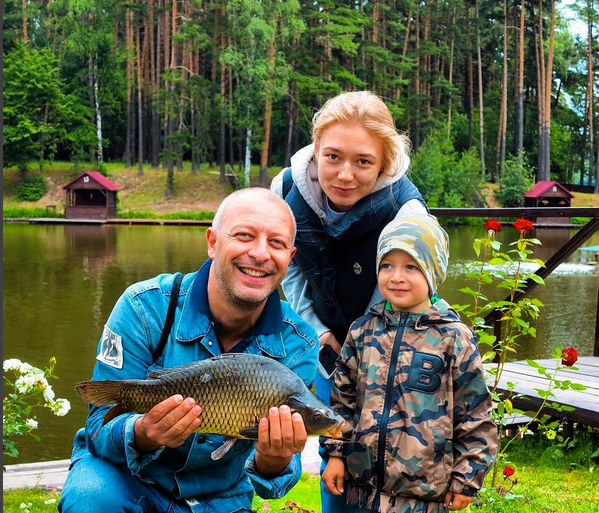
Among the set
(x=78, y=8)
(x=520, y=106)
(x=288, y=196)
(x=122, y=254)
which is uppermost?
(x=78, y=8)

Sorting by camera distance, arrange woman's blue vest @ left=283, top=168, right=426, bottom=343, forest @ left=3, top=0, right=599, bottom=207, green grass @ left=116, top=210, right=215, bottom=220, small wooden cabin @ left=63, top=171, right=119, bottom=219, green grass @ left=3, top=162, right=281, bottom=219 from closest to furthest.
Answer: woman's blue vest @ left=283, top=168, right=426, bottom=343
small wooden cabin @ left=63, top=171, right=119, bottom=219
green grass @ left=116, top=210, right=215, bottom=220
green grass @ left=3, top=162, right=281, bottom=219
forest @ left=3, top=0, right=599, bottom=207

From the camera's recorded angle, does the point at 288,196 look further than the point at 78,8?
No

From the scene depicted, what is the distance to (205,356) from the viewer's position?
87.5 inches

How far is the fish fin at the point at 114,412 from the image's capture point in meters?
2.03

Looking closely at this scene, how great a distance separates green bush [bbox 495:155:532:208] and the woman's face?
1416 inches

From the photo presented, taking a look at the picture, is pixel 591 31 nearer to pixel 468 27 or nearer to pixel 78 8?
pixel 468 27

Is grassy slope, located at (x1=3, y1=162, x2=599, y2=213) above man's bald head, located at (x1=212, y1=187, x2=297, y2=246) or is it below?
below

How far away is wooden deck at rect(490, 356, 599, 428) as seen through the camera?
438cm

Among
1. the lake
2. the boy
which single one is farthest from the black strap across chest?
the lake

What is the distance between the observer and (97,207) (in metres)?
33.2

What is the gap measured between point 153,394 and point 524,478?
304 cm

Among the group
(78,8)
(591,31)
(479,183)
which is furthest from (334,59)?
(591,31)

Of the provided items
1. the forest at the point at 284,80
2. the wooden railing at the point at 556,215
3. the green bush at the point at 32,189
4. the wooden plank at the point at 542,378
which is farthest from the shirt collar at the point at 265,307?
the green bush at the point at 32,189

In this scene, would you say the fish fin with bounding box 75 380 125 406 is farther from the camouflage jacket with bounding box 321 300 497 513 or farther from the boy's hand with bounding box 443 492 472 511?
the boy's hand with bounding box 443 492 472 511
